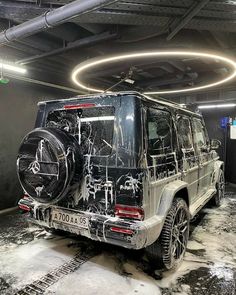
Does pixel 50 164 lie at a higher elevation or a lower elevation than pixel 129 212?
higher

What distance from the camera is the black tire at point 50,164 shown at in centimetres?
254

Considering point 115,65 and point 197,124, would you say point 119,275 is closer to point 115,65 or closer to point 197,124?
point 197,124

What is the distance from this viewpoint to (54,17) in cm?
256

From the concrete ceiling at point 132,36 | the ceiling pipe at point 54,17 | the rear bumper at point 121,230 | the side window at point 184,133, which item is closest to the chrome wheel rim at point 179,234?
the rear bumper at point 121,230

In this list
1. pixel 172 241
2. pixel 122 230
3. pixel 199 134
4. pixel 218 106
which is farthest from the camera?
pixel 218 106

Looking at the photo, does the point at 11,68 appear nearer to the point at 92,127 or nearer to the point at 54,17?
the point at 54,17

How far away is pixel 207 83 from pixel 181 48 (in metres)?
2.81

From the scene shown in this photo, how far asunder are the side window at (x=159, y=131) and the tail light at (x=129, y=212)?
0.58 meters

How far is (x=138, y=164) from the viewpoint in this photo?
2389 mm

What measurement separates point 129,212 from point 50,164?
3.05ft

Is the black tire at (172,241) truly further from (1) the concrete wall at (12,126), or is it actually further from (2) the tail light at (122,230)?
(1) the concrete wall at (12,126)

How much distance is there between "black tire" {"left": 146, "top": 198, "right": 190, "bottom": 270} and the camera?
8.91ft

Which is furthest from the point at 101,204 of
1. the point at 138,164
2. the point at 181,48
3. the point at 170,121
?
the point at 181,48

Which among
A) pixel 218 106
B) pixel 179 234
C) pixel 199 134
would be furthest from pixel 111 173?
pixel 218 106
